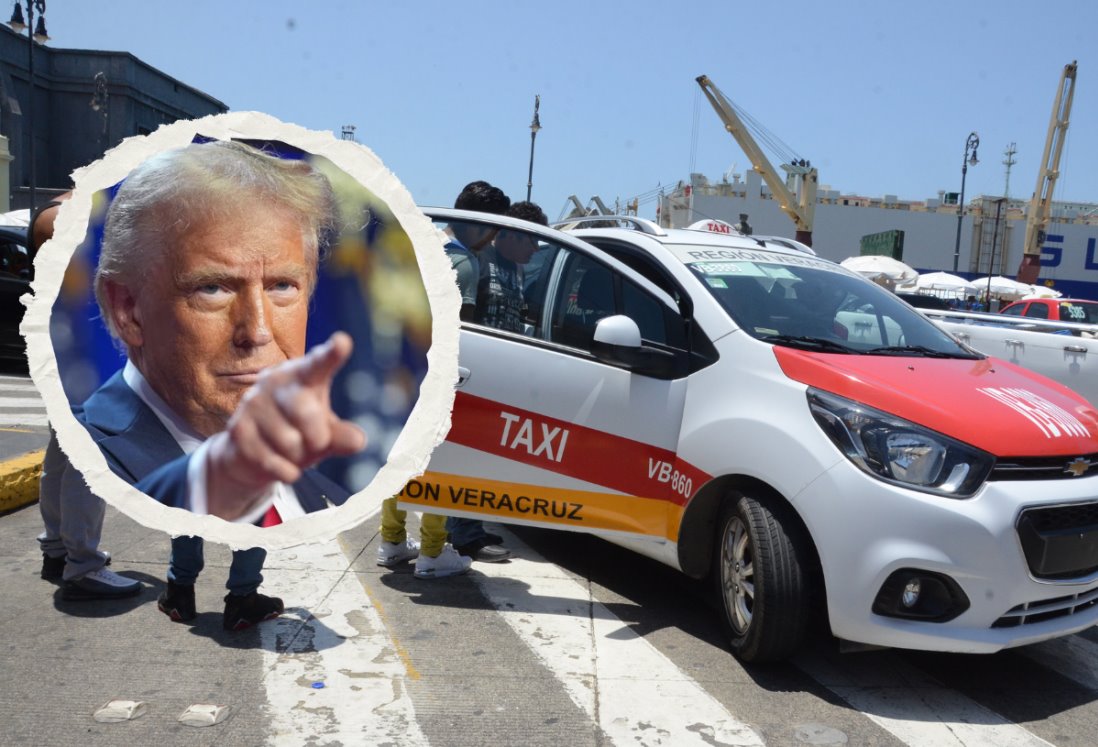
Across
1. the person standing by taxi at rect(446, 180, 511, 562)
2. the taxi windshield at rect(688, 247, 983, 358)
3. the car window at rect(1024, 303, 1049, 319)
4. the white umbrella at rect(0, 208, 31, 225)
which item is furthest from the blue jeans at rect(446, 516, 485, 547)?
the car window at rect(1024, 303, 1049, 319)

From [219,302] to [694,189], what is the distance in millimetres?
67806

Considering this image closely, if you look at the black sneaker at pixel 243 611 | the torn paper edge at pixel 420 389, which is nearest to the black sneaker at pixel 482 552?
the black sneaker at pixel 243 611

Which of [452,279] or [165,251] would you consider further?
[452,279]

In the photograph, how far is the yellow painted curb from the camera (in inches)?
225

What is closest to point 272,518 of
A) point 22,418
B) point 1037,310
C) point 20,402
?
point 22,418

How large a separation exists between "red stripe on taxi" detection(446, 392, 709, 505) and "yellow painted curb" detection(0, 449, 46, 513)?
3.01 metres

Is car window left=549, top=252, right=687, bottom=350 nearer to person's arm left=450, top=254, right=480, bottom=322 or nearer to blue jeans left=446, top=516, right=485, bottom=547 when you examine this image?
person's arm left=450, top=254, right=480, bottom=322

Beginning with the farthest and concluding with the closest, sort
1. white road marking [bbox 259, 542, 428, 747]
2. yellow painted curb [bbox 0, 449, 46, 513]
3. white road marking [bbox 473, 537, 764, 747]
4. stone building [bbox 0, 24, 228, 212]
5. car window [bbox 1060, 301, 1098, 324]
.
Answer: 1. stone building [bbox 0, 24, 228, 212]
2. car window [bbox 1060, 301, 1098, 324]
3. yellow painted curb [bbox 0, 449, 46, 513]
4. white road marking [bbox 473, 537, 764, 747]
5. white road marking [bbox 259, 542, 428, 747]

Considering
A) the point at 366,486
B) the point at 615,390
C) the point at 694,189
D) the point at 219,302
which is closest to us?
the point at 219,302

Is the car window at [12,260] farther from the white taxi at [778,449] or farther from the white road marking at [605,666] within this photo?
the white taxi at [778,449]

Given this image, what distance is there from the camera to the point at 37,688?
3.42 m

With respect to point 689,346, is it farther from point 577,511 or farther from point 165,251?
point 165,251

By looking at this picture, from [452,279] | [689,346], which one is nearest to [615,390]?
[689,346]

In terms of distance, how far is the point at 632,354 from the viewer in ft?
14.0
